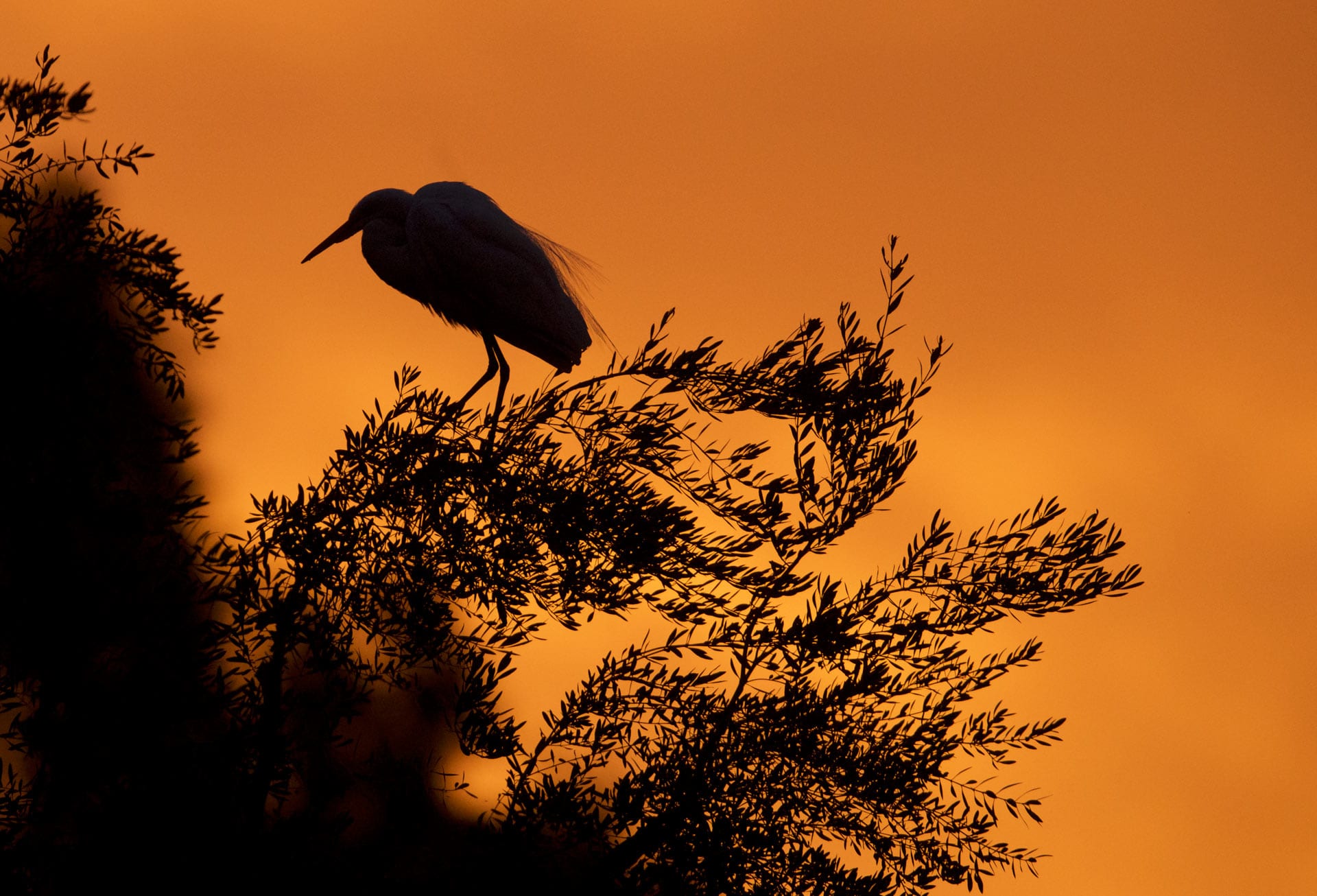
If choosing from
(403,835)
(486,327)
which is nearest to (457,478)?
(403,835)

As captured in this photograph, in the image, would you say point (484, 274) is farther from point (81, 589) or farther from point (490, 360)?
point (81, 589)

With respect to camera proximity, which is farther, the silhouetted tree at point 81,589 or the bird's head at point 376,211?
the bird's head at point 376,211

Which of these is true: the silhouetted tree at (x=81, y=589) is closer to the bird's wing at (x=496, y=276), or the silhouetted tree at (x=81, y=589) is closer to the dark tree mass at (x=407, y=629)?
the dark tree mass at (x=407, y=629)

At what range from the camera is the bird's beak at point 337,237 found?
7.96 m

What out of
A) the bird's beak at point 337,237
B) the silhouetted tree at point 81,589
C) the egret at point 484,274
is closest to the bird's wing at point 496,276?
the egret at point 484,274

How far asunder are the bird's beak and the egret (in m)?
0.35

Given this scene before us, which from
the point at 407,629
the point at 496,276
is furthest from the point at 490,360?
the point at 407,629

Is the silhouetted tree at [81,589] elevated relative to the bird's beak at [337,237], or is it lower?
lower

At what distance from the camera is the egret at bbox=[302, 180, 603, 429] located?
7160 millimetres

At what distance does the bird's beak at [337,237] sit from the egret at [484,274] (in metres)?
0.35

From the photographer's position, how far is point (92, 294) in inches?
155

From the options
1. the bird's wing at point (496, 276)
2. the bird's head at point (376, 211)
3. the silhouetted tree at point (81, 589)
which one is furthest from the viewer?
the bird's head at point (376, 211)

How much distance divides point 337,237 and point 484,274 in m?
1.51

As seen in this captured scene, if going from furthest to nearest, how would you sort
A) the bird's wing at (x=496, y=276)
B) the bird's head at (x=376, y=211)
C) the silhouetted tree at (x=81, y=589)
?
the bird's head at (x=376, y=211), the bird's wing at (x=496, y=276), the silhouetted tree at (x=81, y=589)
